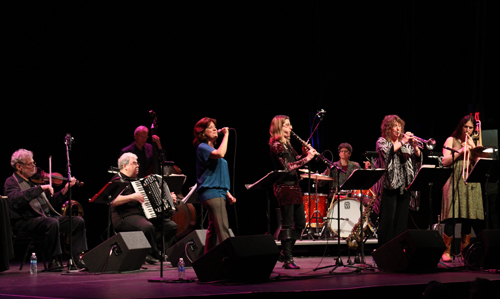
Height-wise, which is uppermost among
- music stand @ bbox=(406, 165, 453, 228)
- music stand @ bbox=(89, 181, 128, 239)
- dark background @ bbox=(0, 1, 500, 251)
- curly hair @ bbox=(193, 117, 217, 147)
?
dark background @ bbox=(0, 1, 500, 251)

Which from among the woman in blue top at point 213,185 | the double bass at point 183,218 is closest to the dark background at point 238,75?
the double bass at point 183,218

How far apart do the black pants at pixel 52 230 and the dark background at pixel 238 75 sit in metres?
1.83

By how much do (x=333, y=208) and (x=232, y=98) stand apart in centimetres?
249

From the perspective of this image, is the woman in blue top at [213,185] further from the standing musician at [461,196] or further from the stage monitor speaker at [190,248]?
the standing musician at [461,196]

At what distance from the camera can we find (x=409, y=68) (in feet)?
33.0

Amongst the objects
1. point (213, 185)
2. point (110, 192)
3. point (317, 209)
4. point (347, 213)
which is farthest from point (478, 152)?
point (110, 192)

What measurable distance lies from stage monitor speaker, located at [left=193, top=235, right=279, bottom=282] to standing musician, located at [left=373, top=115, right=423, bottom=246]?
5.45ft

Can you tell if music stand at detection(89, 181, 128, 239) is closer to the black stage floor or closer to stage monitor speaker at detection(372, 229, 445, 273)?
the black stage floor

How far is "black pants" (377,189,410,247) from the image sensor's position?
19.3 feet

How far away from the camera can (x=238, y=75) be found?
379 inches

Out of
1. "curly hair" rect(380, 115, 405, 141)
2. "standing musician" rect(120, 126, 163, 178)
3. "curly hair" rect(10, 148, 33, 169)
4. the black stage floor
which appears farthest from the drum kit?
"curly hair" rect(10, 148, 33, 169)

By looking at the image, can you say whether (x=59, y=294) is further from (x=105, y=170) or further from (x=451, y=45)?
(x=451, y=45)

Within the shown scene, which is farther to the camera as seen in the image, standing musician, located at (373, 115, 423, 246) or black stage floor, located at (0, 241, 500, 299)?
standing musician, located at (373, 115, 423, 246)

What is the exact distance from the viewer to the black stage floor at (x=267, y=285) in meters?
4.15
